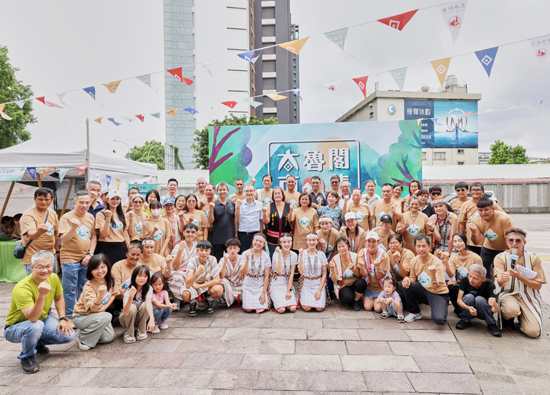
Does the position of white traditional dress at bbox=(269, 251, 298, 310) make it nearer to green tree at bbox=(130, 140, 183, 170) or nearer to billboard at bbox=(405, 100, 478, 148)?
billboard at bbox=(405, 100, 478, 148)

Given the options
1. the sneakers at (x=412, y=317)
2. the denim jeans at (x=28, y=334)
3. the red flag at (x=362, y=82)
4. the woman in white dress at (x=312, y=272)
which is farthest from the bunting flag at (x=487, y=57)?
the denim jeans at (x=28, y=334)

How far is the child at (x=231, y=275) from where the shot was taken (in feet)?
14.2

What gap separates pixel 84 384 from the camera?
2578 millimetres

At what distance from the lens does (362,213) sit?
4.96 m

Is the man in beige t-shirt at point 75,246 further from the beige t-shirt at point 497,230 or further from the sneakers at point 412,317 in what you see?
the beige t-shirt at point 497,230

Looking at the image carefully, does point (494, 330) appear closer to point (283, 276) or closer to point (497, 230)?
point (497, 230)

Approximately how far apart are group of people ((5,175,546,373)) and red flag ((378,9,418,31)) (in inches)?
104

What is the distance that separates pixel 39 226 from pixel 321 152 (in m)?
4.93

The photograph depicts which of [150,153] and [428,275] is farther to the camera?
[150,153]

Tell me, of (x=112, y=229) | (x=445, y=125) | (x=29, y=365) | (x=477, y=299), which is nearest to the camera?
(x=29, y=365)

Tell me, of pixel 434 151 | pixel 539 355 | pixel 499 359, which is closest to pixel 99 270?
pixel 499 359

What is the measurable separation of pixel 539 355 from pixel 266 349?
245cm

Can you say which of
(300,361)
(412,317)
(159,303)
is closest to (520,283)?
(412,317)

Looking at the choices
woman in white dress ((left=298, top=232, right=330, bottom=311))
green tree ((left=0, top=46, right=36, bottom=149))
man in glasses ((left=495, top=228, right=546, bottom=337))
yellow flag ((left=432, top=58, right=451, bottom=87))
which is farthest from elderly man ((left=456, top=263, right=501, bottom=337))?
green tree ((left=0, top=46, right=36, bottom=149))
